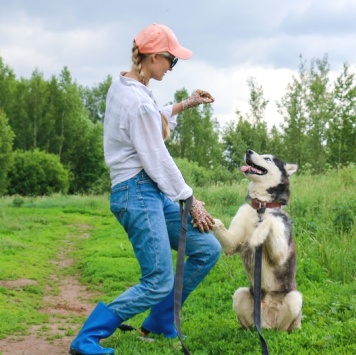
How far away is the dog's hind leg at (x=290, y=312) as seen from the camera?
5223 mm

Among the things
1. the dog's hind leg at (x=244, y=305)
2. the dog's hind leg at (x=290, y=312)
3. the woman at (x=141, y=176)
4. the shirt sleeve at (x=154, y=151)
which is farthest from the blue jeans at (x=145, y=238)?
the dog's hind leg at (x=290, y=312)

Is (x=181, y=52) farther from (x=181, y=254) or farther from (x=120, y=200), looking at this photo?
(x=181, y=254)

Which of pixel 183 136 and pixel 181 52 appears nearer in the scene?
pixel 181 52

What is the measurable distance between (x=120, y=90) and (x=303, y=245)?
5.51m

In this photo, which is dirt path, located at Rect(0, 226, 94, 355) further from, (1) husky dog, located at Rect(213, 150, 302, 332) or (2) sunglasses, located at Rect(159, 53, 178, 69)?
(2) sunglasses, located at Rect(159, 53, 178, 69)

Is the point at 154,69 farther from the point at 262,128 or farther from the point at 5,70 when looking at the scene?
the point at 5,70

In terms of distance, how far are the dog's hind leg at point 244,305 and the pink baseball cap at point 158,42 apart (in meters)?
2.07

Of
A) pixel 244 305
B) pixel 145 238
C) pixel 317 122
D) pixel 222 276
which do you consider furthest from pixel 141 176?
pixel 317 122

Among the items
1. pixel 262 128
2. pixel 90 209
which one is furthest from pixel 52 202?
pixel 262 128

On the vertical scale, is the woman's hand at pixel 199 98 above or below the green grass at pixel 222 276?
above

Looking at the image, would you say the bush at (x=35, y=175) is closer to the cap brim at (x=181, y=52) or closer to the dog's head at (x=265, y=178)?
the dog's head at (x=265, y=178)

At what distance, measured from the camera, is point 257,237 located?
4.96 m

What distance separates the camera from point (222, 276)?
8680 millimetres

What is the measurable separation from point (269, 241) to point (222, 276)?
3654mm
